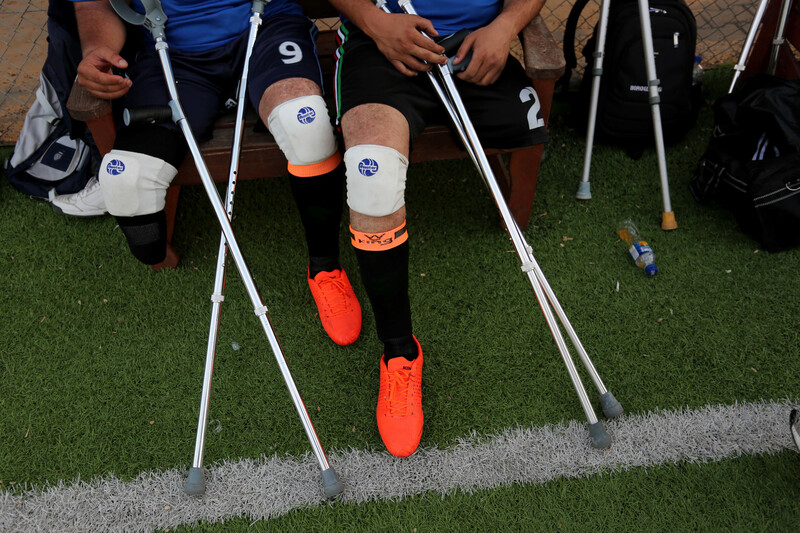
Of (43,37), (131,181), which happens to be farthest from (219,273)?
(43,37)

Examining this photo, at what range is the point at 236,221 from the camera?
292 centimetres

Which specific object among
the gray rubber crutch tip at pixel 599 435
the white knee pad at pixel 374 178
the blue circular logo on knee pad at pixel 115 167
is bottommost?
the gray rubber crutch tip at pixel 599 435

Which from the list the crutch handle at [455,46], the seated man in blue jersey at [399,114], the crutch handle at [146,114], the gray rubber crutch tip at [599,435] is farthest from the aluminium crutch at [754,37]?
the crutch handle at [146,114]

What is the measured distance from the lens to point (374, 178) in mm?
1852

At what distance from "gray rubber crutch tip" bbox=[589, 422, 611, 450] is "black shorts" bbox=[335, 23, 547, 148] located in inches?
41.0

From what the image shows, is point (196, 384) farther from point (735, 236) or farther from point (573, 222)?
point (735, 236)

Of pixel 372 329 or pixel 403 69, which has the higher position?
pixel 403 69

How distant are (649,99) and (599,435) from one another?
1584mm

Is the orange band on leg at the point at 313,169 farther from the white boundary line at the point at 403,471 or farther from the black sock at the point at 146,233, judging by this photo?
the white boundary line at the point at 403,471

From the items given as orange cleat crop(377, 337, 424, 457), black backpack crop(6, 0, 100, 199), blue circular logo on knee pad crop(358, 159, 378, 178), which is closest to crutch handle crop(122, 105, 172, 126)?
blue circular logo on knee pad crop(358, 159, 378, 178)

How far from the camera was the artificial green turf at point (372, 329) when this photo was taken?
2.13 metres

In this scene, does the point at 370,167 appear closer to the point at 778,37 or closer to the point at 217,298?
the point at 217,298

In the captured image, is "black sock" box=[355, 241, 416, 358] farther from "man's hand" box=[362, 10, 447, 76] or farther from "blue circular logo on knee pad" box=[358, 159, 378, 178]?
"man's hand" box=[362, 10, 447, 76]

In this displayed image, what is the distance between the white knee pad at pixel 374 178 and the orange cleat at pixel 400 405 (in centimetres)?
60
